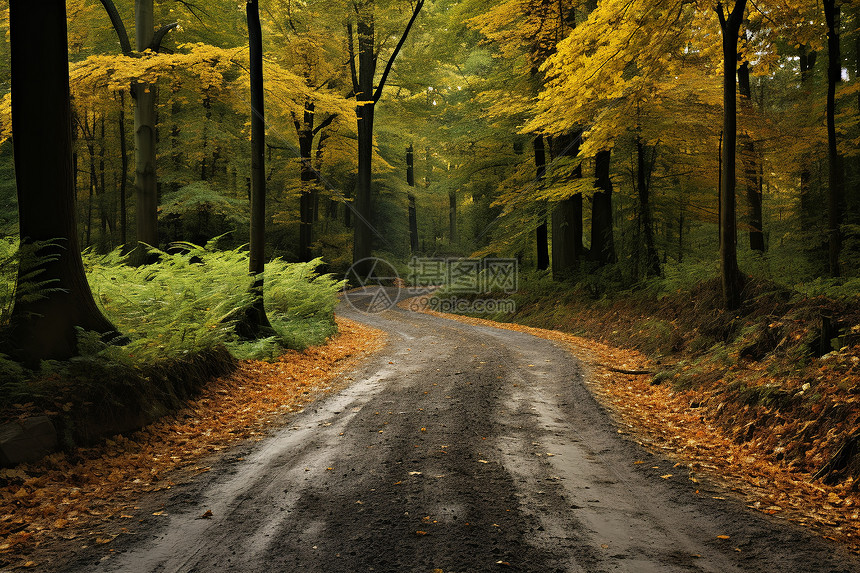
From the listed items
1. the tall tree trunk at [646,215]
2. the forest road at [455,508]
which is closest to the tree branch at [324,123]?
the tall tree trunk at [646,215]

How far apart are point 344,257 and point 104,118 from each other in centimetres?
1321

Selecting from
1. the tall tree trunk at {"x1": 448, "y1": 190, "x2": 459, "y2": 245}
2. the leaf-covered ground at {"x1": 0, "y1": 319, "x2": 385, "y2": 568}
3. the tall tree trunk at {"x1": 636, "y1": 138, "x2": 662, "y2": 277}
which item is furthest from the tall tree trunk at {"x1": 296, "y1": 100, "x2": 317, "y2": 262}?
the tall tree trunk at {"x1": 448, "y1": 190, "x2": 459, "y2": 245}

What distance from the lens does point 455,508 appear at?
3.98 metres

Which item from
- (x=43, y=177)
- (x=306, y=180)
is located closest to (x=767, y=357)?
(x=43, y=177)

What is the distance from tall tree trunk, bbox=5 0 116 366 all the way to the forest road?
2498 millimetres

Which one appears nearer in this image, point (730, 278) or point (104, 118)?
point (730, 278)

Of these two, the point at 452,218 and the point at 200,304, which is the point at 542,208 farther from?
the point at 452,218

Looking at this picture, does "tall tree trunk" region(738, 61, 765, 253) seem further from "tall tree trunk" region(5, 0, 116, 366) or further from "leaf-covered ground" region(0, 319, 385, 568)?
"tall tree trunk" region(5, 0, 116, 366)

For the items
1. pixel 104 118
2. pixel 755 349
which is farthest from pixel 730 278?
pixel 104 118

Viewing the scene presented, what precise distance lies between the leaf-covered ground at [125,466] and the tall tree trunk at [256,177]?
6.03ft

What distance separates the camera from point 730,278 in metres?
8.77

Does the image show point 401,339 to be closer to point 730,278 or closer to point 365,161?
point 730,278

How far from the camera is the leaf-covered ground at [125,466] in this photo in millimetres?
3783

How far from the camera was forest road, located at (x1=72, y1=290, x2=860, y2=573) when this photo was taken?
3303mm
